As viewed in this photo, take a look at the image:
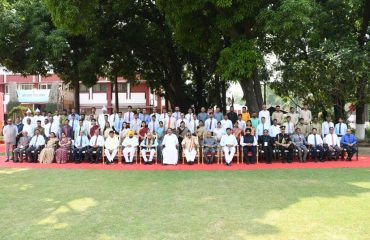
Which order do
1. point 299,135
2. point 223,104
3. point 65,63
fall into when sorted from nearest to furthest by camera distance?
point 299,135, point 65,63, point 223,104

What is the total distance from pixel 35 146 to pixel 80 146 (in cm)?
161

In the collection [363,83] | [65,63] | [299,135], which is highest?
[65,63]

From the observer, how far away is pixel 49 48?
17469 mm

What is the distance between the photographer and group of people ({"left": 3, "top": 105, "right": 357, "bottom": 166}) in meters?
13.1

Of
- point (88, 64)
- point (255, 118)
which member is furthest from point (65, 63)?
point (255, 118)

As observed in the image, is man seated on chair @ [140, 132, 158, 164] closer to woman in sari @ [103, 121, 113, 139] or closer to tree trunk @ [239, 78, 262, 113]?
woman in sari @ [103, 121, 113, 139]

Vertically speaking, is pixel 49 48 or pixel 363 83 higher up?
pixel 49 48

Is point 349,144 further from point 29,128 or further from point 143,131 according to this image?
point 29,128

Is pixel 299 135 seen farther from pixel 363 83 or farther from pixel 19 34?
pixel 19 34

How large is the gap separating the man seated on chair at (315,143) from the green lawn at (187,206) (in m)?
2.78

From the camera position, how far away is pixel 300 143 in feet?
44.0

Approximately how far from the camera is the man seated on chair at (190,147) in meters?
12.9

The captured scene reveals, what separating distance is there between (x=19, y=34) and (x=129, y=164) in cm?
882

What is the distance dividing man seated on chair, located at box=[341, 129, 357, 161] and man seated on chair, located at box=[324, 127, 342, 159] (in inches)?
7.6
